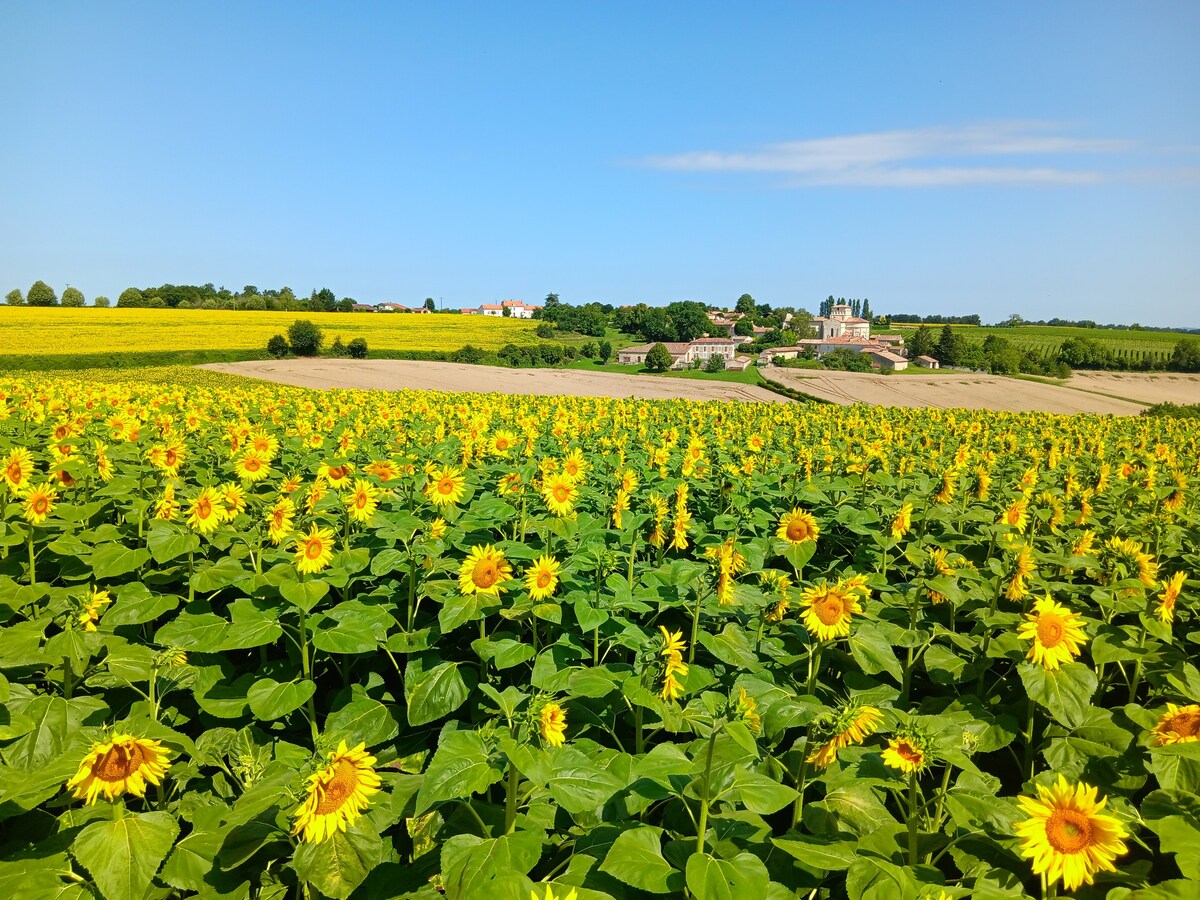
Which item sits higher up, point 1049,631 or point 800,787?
point 1049,631

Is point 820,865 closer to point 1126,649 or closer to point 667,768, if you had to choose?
point 667,768

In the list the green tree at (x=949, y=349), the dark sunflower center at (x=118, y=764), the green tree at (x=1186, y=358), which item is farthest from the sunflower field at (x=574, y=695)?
the green tree at (x=949, y=349)

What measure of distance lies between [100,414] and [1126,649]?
11.1 metres

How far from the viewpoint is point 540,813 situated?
7.24ft

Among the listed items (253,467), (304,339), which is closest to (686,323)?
(304,339)

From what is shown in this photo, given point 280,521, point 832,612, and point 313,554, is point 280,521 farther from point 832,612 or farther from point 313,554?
point 832,612

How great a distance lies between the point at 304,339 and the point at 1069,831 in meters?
67.8

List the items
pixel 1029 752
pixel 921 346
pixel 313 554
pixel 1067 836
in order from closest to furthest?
pixel 1067 836
pixel 1029 752
pixel 313 554
pixel 921 346

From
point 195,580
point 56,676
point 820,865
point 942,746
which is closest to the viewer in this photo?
point 820,865

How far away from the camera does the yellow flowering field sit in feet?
170

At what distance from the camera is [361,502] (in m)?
4.48

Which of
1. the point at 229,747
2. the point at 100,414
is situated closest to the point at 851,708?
the point at 229,747

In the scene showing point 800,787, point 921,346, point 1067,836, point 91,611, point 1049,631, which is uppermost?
point 921,346

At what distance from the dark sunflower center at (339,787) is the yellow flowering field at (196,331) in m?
55.4
